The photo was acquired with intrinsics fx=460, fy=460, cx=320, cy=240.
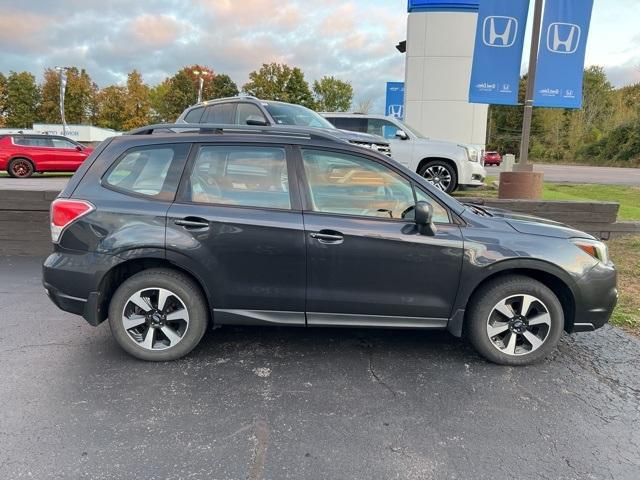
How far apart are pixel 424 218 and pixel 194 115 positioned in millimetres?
6571

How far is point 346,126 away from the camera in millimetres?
10859

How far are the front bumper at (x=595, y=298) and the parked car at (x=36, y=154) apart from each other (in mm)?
17875

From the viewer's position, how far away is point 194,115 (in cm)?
867

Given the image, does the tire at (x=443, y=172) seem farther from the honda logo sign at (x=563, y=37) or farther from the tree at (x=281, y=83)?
the tree at (x=281, y=83)

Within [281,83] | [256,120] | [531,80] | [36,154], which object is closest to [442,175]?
[531,80]

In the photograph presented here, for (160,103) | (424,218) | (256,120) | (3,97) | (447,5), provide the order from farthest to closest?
1. (160,103)
2. (3,97)
3. (447,5)
4. (256,120)
5. (424,218)

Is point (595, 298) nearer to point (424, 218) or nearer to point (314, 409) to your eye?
point (424, 218)

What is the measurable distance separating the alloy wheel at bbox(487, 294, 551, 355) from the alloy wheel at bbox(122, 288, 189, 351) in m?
2.38

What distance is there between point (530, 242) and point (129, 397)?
10.1ft

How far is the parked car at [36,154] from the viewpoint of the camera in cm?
1692

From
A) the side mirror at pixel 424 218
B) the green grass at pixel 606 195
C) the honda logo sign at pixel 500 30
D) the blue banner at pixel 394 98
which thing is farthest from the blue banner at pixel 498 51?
the blue banner at pixel 394 98

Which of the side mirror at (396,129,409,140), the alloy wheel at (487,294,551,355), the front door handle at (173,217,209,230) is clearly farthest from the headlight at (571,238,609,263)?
the side mirror at (396,129,409,140)

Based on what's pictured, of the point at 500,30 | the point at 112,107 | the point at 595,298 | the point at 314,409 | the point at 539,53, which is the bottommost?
the point at 314,409

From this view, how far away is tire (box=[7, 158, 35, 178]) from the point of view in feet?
56.0
